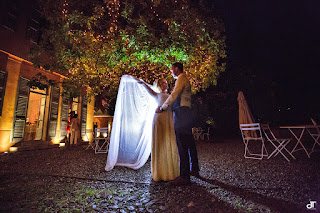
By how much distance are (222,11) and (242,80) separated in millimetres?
8028

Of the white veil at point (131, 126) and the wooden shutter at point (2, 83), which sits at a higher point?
the wooden shutter at point (2, 83)

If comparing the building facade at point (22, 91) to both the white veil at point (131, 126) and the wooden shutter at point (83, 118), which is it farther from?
the white veil at point (131, 126)

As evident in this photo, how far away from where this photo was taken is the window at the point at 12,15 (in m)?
7.89

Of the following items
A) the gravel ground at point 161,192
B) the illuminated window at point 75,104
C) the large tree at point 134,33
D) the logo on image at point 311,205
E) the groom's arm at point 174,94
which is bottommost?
the gravel ground at point 161,192

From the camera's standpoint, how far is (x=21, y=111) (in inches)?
323

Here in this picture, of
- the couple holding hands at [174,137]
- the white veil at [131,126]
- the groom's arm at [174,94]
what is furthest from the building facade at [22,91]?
the groom's arm at [174,94]

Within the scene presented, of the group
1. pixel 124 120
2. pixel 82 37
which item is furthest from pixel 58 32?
pixel 124 120

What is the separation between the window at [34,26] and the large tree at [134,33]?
2679 mm

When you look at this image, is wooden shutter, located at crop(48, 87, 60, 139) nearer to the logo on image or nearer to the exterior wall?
the exterior wall

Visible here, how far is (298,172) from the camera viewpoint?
10.8 feet

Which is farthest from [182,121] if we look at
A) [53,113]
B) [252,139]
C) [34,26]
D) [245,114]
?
[34,26]

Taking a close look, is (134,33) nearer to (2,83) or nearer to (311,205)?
(311,205)

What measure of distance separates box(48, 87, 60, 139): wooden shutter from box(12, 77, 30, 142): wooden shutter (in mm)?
1407

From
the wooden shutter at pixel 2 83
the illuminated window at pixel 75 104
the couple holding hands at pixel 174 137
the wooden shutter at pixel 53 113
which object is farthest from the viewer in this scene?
the illuminated window at pixel 75 104
